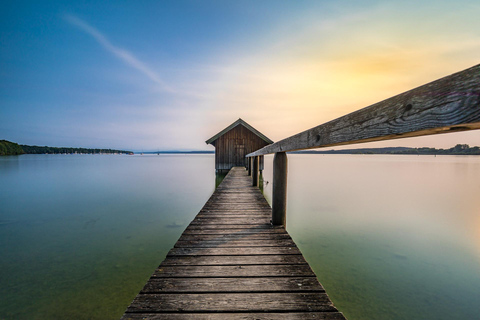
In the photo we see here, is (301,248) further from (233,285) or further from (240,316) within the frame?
(240,316)

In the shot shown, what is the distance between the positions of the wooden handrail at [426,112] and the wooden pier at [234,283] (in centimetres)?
137

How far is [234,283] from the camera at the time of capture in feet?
6.23

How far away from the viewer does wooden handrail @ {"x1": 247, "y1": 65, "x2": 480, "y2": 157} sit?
2.48ft

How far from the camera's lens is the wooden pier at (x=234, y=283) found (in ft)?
5.13

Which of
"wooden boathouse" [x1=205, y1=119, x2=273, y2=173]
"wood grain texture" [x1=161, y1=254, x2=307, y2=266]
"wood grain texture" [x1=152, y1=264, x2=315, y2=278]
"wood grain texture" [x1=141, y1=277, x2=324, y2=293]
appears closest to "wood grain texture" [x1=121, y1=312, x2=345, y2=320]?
"wood grain texture" [x1=141, y1=277, x2=324, y2=293]

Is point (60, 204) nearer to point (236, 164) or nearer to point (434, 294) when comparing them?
point (236, 164)

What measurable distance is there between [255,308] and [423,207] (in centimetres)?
1218

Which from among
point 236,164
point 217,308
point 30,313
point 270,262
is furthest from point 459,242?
point 236,164

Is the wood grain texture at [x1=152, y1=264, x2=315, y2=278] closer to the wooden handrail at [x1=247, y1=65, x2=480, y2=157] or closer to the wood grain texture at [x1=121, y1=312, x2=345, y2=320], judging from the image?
the wood grain texture at [x1=121, y1=312, x2=345, y2=320]

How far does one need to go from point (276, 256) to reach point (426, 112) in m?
2.06

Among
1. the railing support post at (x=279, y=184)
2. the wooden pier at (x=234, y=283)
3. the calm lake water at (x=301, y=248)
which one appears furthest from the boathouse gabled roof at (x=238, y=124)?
the wooden pier at (x=234, y=283)

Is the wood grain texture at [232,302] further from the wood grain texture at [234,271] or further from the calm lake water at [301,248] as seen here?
the calm lake water at [301,248]

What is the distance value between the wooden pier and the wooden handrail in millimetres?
1371

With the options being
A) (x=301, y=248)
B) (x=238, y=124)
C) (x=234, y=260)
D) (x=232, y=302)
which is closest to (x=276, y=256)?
(x=234, y=260)
